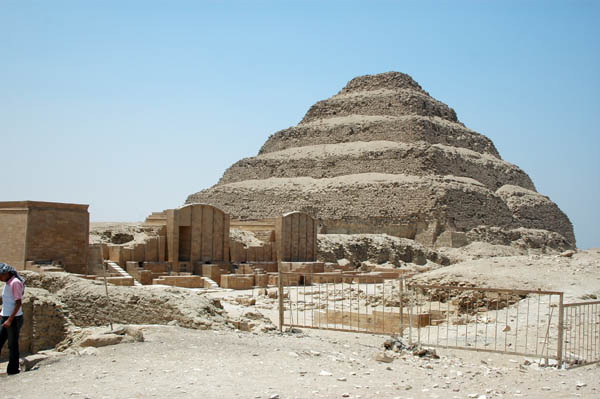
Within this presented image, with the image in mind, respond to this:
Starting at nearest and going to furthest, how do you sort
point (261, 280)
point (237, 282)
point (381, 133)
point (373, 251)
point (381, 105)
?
point (237, 282)
point (261, 280)
point (373, 251)
point (381, 133)
point (381, 105)

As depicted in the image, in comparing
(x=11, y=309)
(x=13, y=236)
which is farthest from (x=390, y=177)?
(x=11, y=309)

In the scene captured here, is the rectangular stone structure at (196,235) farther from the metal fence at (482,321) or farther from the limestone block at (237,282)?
the metal fence at (482,321)

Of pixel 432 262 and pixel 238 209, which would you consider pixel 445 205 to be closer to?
pixel 432 262

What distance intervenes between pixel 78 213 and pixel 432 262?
88.5ft

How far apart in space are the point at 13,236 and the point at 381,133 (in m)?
46.1

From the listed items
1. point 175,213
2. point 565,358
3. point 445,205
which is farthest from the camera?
point 445,205

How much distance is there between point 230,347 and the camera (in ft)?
28.0

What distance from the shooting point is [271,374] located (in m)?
7.29

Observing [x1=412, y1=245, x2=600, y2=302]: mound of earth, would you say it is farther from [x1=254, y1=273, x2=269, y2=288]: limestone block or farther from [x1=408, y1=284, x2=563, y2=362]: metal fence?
[x1=254, y1=273, x2=269, y2=288]: limestone block

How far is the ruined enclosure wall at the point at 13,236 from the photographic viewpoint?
1667 cm

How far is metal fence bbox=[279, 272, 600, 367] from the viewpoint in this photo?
9141mm

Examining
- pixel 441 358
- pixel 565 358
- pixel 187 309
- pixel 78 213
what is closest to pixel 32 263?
pixel 78 213

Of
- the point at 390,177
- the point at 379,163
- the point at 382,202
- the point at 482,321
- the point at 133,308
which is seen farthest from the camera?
the point at 379,163

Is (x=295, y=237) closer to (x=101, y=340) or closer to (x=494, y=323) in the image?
(x=494, y=323)
